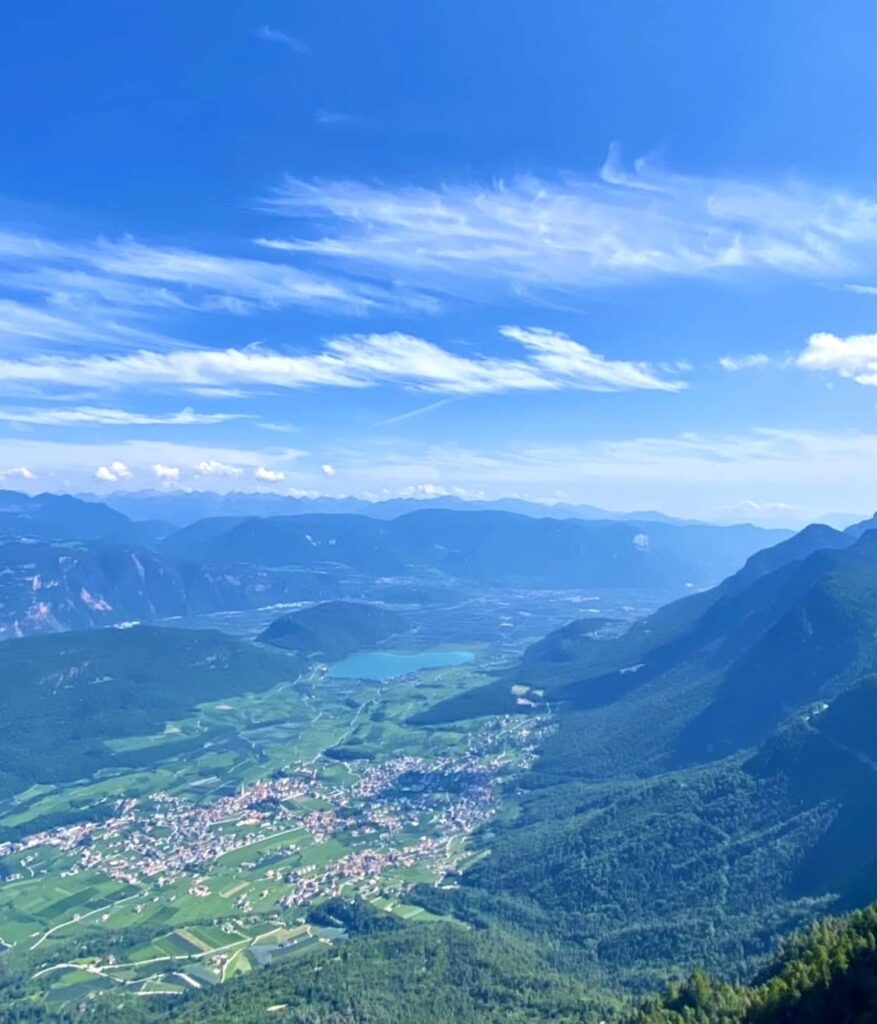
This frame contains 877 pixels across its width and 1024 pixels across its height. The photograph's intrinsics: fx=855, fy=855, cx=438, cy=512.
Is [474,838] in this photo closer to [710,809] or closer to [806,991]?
[710,809]

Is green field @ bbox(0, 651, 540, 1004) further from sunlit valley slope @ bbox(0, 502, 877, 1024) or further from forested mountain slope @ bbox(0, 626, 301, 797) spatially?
forested mountain slope @ bbox(0, 626, 301, 797)

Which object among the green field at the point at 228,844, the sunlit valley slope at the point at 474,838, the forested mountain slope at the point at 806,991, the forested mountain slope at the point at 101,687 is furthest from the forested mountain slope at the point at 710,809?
the forested mountain slope at the point at 101,687

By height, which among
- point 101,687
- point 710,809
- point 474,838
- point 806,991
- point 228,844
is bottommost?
point 228,844

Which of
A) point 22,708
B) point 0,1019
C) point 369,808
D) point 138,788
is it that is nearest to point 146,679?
point 22,708

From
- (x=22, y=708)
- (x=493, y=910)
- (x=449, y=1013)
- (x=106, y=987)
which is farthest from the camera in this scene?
(x=22, y=708)

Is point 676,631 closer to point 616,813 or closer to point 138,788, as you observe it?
point 616,813

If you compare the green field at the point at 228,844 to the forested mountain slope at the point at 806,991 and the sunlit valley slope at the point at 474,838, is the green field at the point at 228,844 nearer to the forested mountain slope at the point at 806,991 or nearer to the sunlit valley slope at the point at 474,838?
the sunlit valley slope at the point at 474,838

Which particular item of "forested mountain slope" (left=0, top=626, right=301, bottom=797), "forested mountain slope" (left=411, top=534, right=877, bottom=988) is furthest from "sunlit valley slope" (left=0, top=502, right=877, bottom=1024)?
"forested mountain slope" (left=0, top=626, right=301, bottom=797)

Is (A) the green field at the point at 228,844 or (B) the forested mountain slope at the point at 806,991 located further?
(A) the green field at the point at 228,844

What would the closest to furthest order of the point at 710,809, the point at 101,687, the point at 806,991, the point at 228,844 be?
the point at 806,991
the point at 710,809
the point at 228,844
the point at 101,687

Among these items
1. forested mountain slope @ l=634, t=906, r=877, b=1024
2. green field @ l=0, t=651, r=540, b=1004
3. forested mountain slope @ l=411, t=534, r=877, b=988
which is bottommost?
green field @ l=0, t=651, r=540, b=1004

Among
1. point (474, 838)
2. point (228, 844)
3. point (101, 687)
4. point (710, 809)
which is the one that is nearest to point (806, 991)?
point (710, 809)
